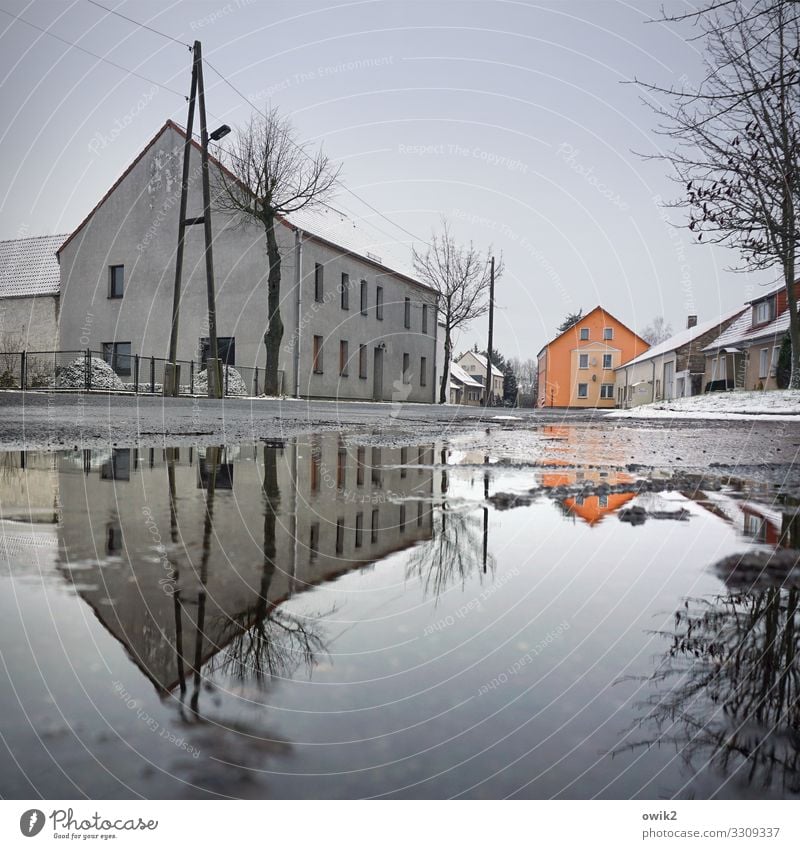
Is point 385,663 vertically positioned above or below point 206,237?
below

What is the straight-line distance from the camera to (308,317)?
2723 centimetres

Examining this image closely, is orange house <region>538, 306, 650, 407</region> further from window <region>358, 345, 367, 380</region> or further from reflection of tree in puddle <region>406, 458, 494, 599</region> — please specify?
reflection of tree in puddle <region>406, 458, 494, 599</region>

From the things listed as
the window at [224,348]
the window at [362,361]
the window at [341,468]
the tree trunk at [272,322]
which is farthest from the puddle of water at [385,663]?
the window at [362,361]

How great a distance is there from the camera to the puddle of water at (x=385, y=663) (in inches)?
34.5

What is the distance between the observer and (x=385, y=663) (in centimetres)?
110

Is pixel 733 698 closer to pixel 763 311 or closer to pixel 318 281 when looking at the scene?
pixel 318 281

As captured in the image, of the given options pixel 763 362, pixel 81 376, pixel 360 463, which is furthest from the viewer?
pixel 763 362

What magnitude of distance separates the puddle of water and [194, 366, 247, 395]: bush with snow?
2013 centimetres

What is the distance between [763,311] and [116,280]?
2905 cm

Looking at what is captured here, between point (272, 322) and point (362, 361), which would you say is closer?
point (272, 322)

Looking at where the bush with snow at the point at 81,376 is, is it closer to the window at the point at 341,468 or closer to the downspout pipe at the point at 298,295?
the downspout pipe at the point at 298,295

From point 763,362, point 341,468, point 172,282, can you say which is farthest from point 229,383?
point 763,362

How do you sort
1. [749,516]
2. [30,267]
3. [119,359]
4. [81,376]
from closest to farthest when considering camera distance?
[749,516] < [81,376] < [119,359] < [30,267]

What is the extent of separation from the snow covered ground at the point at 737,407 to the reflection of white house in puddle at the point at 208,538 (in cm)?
1248
